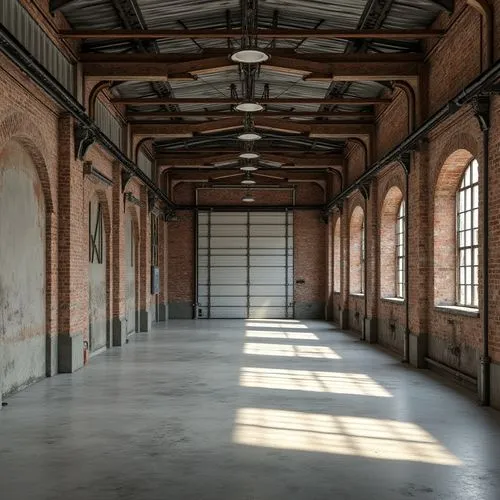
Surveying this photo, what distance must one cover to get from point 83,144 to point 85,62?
1901 millimetres

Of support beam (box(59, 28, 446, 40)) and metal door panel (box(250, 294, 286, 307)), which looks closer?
support beam (box(59, 28, 446, 40))

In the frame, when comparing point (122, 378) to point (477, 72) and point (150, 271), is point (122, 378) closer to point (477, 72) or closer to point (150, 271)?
point (477, 72)

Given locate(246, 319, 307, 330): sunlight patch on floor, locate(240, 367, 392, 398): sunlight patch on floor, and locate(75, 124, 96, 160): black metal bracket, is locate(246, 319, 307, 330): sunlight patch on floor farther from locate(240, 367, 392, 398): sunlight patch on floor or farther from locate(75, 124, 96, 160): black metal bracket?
locate(75, 124, 96, 160): black metal bracket

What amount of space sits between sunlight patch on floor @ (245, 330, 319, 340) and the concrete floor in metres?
7.05

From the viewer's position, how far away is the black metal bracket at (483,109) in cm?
1177

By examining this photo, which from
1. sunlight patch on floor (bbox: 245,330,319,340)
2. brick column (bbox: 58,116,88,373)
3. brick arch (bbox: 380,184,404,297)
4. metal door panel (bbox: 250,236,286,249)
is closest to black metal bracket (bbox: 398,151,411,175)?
brick arch (bbox: 380,184,404,297)

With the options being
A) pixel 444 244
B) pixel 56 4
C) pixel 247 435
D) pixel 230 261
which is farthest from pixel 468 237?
pixel 230 261

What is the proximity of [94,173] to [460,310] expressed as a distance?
9.14m

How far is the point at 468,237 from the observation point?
589 inches

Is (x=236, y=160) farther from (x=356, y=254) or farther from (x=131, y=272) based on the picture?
(x=131, y=272)

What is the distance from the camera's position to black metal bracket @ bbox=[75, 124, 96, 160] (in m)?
15.4

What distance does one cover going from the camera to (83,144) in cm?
1575

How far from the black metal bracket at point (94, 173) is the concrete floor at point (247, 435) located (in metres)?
4.53

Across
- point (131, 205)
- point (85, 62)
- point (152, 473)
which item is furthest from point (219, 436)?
point (131, 205)
